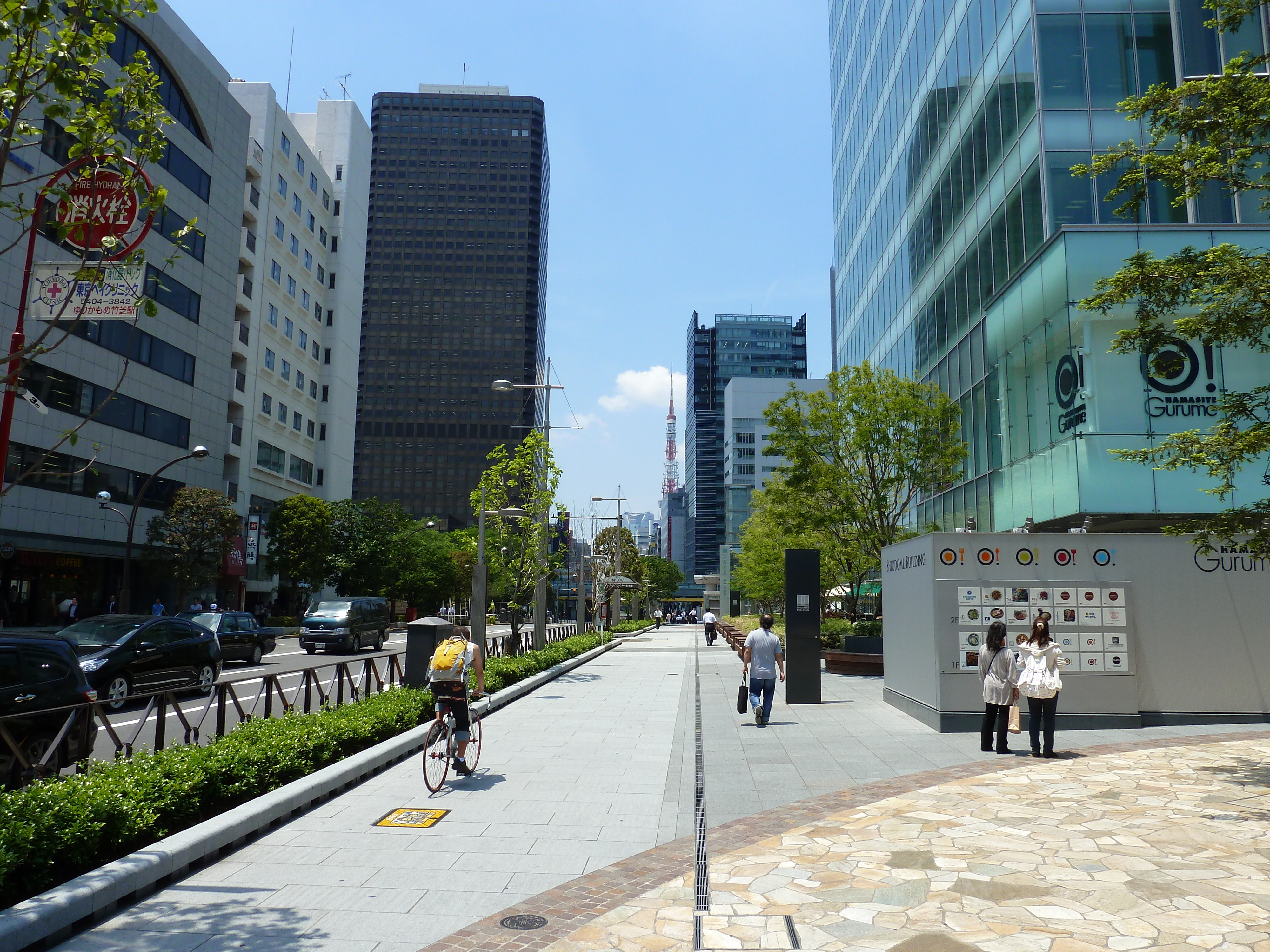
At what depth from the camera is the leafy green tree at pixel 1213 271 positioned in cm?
988

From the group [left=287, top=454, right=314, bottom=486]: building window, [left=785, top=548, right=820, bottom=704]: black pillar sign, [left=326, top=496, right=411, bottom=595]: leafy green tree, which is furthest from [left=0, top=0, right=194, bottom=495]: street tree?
[left=287, top=454, right=314, bottom=486]: building window

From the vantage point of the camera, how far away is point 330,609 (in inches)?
1250

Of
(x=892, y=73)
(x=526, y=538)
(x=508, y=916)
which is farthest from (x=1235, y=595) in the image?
(x=892, y=73)

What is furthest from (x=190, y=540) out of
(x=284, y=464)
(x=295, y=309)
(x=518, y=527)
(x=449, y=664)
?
(x=449, y=664)

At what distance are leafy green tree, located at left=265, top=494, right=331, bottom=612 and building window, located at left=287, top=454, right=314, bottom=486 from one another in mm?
9903

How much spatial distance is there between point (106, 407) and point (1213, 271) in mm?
36323

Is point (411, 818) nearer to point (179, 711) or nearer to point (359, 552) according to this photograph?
point (179, 711)

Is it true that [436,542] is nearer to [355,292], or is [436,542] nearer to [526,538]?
[355,292]

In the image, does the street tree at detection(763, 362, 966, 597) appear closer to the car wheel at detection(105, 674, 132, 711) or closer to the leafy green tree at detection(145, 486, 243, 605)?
the car wheel at detection(105, 674, 132, 711)

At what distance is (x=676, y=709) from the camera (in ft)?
56.7

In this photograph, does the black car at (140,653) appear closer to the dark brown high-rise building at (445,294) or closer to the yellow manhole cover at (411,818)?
the yellow manhole cover at (411,818)

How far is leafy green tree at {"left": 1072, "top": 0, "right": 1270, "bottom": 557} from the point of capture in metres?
9.88

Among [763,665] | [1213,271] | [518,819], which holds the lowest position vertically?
[518,819]

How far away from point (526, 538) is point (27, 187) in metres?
22.0
